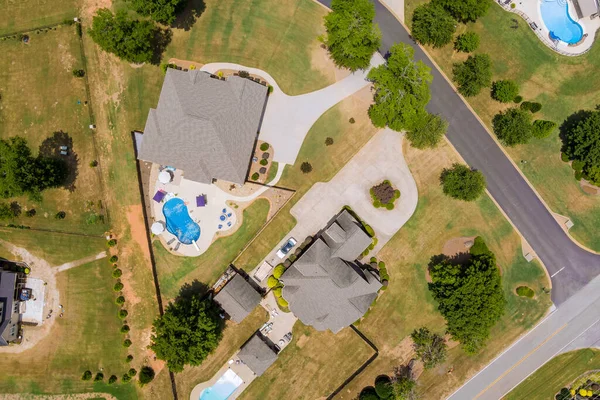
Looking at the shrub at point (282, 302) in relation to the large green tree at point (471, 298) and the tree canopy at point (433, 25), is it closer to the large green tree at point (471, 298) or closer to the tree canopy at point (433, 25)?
the large green tree at point (471, 298)

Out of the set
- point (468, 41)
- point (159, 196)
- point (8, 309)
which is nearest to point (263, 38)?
point (159, 196)

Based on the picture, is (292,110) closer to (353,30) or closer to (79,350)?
(353,30)

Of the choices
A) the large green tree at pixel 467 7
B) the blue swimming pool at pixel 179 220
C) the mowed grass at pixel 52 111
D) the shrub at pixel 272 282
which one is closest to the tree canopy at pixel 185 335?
the shrub at pixel 272 282

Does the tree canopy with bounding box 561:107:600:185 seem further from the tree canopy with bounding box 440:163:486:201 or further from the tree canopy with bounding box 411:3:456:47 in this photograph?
the tree canopy with bounding box 411:3:456:47

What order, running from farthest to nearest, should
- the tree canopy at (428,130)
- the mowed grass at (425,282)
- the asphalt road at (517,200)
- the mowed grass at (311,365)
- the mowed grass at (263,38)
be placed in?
1. the mowed grass at (263,38)
2. the asphalt road at (517,200)
3. the mowed grass at (425,282)
4. the mowed grass at (311,365)
5. the tree canopy at (428,130)

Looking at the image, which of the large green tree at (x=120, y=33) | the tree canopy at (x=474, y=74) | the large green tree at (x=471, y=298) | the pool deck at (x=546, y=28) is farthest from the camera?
the pool deck at (x=546, y=28)

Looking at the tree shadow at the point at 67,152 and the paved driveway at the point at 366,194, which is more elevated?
the paved driveway at the point at 366,194

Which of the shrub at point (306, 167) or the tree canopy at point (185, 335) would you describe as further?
the shrub at point (306, 167)

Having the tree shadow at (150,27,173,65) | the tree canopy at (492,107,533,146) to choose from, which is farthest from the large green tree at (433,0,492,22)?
the tree shadow at (150,27,173,65)
